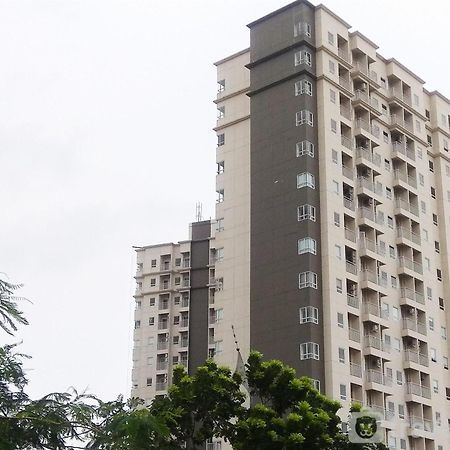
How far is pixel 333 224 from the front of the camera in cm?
5281

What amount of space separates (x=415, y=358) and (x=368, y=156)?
1364 cm

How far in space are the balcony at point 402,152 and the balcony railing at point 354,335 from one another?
14.4 metres

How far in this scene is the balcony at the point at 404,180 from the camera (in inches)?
2346

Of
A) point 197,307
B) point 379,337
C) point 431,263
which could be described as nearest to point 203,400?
point 379,337

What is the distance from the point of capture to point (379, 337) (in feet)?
174

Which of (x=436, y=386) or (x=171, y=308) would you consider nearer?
(x=436, y=386)

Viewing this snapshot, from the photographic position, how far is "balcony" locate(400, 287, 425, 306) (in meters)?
56.2

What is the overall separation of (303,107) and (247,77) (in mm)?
7166

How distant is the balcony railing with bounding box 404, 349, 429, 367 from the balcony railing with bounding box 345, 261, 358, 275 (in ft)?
21.7

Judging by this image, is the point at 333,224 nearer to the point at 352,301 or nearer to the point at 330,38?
the point at 352,301

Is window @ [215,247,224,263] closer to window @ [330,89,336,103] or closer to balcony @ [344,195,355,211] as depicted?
balcony @ [344,195,355,211]

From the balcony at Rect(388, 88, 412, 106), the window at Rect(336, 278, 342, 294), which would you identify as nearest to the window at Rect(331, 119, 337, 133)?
the balcony at Rect(388, 88, 412, 106)

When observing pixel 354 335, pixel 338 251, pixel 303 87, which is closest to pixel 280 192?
pixel 338 251

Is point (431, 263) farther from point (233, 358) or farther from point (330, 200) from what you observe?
point (233, 358)
